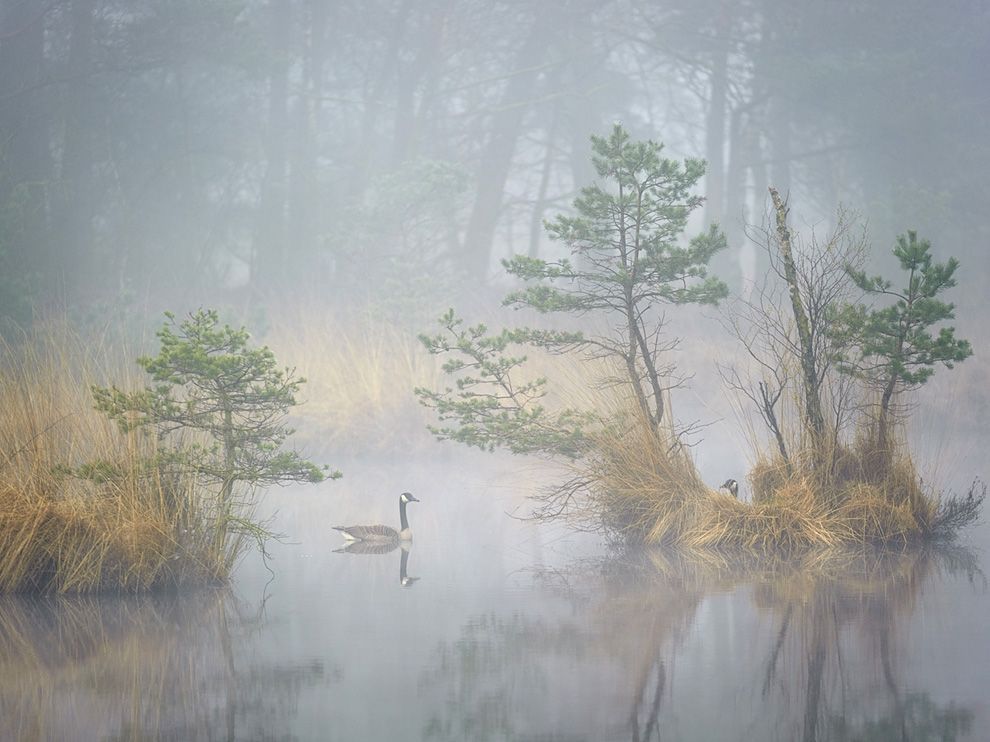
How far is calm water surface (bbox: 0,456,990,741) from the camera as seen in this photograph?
4.81 meters

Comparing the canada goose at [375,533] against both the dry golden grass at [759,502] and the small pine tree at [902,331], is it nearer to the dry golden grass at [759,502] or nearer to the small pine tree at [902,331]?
the dry golden grass at [759,502]

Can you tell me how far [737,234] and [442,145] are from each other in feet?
21.0

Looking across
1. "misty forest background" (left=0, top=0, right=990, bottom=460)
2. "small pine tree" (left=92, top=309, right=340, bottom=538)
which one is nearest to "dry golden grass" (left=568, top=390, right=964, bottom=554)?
"small pine tree" (left=92, top=309, right=340, bottom=538)

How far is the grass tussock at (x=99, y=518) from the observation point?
285 inches

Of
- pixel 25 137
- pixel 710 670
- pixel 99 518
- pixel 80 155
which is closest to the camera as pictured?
pixel 710 670

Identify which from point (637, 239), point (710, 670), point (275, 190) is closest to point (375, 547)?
point (637, 239)

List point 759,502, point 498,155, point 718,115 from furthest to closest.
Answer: point 498,155 < point 718,115 < point 759,502

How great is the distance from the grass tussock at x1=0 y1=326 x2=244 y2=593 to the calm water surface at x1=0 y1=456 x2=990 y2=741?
0.69 ft

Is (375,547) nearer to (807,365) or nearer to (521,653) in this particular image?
(807,365)

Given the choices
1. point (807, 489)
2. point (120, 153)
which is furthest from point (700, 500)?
point (120, 153)

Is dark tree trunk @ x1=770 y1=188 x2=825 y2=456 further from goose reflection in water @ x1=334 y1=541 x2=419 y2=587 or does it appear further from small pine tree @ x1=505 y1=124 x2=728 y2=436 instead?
goose reflection in water @ x1=334 y1=541 x2=419 y2=587

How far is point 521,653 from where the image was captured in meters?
5.86

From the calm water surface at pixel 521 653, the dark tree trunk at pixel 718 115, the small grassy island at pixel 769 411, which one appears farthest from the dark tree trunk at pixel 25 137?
the dark tree trunk at pixel 718 115

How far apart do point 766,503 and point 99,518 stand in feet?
14.2
